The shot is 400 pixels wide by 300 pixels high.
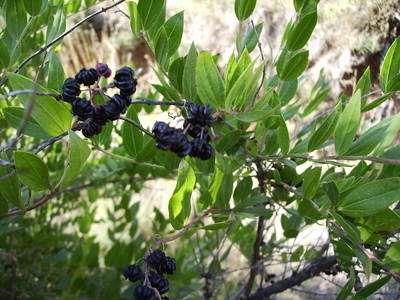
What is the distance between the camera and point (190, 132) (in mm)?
551

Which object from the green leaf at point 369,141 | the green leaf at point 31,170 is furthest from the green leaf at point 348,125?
the green leaf at point 31,170

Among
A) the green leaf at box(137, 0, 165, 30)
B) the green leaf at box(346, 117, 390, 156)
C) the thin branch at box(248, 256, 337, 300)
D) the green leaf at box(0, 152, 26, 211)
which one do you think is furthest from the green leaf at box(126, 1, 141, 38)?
the thin branch at box(248, 256, 337, 300)

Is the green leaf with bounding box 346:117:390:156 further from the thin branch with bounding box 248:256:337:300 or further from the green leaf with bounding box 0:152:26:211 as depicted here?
the green leaf with bounding box 0:152:26:211

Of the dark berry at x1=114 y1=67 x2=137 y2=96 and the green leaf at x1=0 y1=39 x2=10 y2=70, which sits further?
the green leaf at x1=0 y1=39 x2=10 y2=70

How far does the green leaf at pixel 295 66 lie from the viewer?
2.12 feet

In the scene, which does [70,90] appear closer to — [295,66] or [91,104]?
[91,104]

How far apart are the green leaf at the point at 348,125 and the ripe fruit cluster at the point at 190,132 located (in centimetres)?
21

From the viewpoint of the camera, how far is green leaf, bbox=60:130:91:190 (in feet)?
1.60

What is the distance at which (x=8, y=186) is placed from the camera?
0.59m

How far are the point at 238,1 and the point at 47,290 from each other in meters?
1.13

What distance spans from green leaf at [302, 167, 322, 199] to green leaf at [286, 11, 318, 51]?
218 mm

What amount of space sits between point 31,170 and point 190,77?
29cm

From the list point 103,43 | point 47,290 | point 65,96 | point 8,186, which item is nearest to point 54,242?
point 47,290

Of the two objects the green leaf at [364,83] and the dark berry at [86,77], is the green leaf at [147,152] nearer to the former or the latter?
the dark berry at [86,77]
